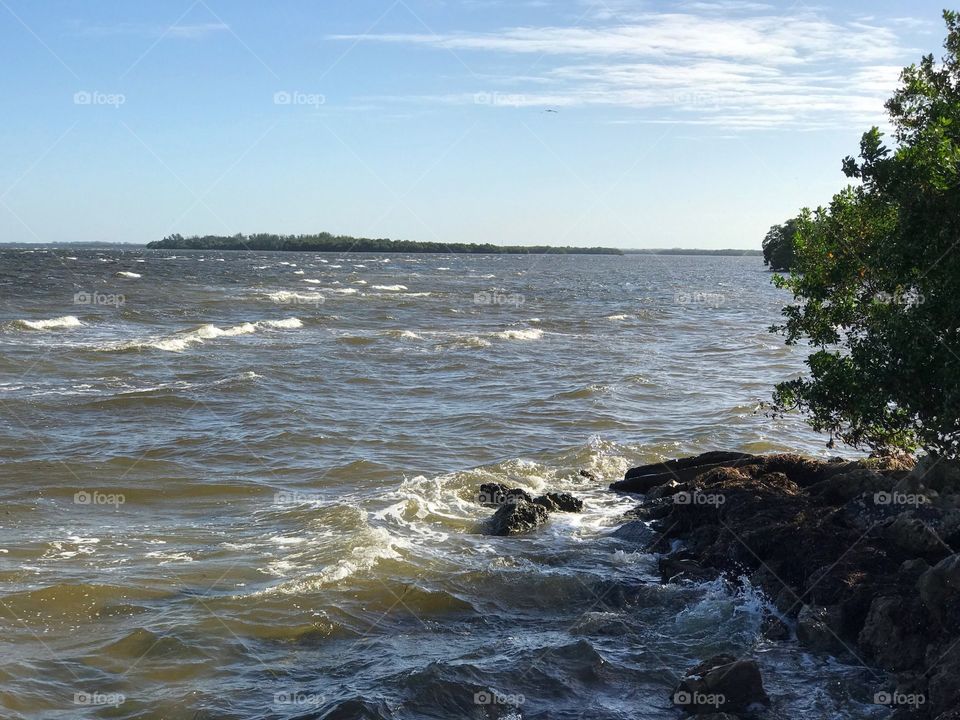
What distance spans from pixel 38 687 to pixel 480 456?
1187 centimetres

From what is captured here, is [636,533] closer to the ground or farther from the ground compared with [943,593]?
closer to the ground

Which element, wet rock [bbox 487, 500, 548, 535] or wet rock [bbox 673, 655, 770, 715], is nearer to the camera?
wet rock [bbox 673, 655, 770, 715]

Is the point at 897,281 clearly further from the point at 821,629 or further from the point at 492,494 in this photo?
the point at 492,494

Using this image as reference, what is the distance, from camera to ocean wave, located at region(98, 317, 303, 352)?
3712 centimetres

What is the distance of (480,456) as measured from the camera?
20953 millimetres

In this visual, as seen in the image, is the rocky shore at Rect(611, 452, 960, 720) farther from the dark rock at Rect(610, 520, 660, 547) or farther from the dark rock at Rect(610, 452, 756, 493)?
the dark rock at Rect(610, 452, 756, 493)

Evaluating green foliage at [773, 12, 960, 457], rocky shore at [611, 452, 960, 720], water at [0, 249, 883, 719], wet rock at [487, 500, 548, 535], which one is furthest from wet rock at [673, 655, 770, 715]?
wet rock at [487, 500, 548, 535]

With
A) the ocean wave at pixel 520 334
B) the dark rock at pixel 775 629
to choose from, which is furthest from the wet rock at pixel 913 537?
the ocean wave at pixel 520 334

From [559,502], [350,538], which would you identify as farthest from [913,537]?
[350,538]

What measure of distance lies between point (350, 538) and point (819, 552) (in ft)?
22.9

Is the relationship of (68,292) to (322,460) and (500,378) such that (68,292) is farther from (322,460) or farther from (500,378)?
(322,460)

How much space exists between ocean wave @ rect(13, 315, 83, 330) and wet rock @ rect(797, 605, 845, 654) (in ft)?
128

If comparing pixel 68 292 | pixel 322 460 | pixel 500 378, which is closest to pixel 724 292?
pixel 68 292

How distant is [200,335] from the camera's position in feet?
137
